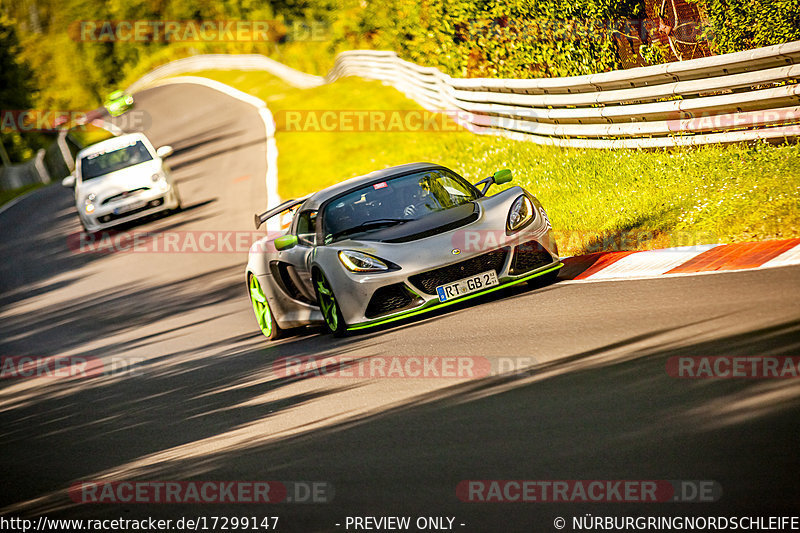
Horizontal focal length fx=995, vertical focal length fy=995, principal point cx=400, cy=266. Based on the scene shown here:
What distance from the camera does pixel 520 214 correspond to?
29.8 ft

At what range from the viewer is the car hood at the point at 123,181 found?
70.7ft

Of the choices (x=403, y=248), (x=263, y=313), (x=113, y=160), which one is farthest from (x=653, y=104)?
(x=113, y=160)

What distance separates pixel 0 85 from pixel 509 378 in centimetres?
5129

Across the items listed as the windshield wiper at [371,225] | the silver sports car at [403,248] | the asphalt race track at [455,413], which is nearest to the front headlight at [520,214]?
the silver sports car at [403,248]

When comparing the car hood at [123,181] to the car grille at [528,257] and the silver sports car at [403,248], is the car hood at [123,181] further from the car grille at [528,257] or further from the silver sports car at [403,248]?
the car grille at [528,257]

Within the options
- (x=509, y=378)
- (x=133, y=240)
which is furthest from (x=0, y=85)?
(x=509, y=378)

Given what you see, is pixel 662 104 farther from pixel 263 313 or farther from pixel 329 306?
pixel 263 313

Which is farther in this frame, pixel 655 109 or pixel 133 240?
pixel 133 240

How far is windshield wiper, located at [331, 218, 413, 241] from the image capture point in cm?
940

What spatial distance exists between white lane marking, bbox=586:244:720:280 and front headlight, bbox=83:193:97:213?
15090mm

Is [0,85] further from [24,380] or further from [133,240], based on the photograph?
[24,380]

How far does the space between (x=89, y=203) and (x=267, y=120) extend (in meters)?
13.4

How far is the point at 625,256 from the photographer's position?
950 cm

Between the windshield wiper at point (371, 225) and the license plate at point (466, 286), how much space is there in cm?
97
